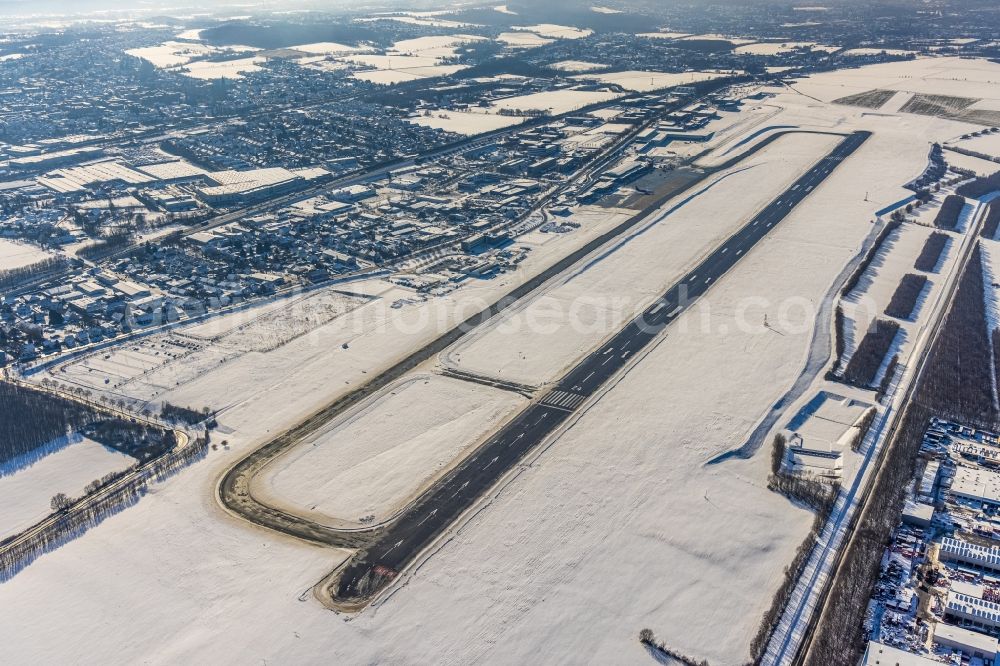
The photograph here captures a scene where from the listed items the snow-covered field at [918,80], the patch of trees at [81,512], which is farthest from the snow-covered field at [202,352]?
the snow-covered field at [918,80]

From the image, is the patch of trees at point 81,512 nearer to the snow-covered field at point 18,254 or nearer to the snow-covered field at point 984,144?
the snow-covered field at point 18,254

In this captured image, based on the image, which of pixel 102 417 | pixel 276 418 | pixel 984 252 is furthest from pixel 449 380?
pixel 984 252

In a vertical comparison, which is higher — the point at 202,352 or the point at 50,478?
the point at 202,352

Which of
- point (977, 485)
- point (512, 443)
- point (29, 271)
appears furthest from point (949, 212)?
point (29, 271)

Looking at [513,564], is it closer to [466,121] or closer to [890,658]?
[890,658]

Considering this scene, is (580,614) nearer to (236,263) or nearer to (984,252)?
(236,263)
